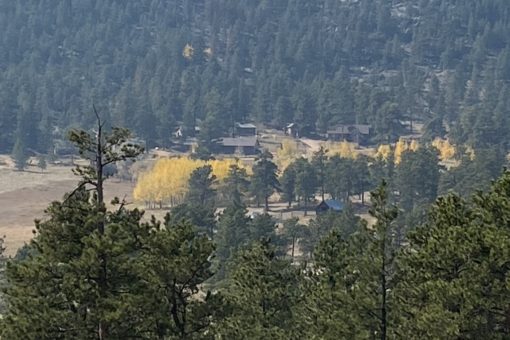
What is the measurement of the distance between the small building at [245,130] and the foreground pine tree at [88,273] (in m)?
103

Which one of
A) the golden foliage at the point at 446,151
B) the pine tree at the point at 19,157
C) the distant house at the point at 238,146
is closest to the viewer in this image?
the pine tree at the point at 19,157

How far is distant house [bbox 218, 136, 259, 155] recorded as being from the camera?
105 meters

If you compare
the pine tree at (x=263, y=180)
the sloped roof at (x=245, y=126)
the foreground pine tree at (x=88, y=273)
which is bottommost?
the sloped roof at (x=245, y=126)

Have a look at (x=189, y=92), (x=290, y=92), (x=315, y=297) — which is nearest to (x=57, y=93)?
(x=189, y=92)

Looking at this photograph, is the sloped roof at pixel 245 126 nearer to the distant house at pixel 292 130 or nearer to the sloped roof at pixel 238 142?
the distant house at pixel 292 130

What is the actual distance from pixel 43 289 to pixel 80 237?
1229mm

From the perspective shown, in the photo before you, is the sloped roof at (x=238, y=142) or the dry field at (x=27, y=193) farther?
the sloped roof at (x=238, y=142)

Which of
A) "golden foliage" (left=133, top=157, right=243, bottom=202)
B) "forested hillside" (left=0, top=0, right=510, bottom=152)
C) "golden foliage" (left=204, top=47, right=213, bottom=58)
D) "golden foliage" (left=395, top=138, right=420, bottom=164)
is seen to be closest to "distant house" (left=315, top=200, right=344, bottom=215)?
"golden foliage" (left=133, top=157, right=243, bottom=202)

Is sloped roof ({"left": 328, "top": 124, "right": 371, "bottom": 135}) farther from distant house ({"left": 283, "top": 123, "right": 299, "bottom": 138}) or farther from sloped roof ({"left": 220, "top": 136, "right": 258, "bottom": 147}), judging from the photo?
sloped roof ({"left": 220, "top": 136, "right": 258, "bottom": 147})

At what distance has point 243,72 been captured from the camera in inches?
6604

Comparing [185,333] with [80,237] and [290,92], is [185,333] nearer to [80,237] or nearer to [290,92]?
[80,237]

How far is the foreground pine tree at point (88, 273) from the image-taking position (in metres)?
13.4

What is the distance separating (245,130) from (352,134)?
15206mm

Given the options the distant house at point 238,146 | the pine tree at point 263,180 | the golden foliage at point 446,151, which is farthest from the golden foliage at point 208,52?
the pine tree at point 263,180
